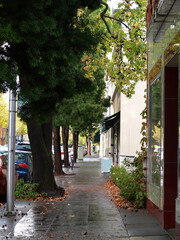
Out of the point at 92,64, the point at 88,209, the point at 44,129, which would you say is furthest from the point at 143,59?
the point at 88,209

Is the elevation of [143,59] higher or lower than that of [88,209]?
higher

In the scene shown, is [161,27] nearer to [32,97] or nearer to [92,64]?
[32,97]

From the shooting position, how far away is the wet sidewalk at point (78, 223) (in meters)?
7.52

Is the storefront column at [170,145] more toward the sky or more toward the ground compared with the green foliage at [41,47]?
more toward the ground

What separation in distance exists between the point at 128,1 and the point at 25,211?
8666 millimetres

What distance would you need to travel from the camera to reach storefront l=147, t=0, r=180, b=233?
7.35 m

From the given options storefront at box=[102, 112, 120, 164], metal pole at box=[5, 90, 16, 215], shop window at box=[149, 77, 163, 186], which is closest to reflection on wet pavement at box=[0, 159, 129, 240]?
metal pole at box=[5, 90, 16, 215]

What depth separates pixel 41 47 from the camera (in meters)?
6.51

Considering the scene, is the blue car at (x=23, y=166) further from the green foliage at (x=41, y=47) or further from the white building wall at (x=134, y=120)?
the green foliage at (x=41, y=47)

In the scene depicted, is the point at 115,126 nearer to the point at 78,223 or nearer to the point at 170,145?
the point at 78,223

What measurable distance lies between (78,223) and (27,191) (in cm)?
468

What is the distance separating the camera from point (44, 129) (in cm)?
1460

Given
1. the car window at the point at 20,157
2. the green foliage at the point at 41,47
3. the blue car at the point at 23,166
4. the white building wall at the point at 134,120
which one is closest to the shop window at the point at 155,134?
the green foliage at the point at 41,47

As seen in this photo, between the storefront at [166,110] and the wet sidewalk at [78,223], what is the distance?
49 centimetres
